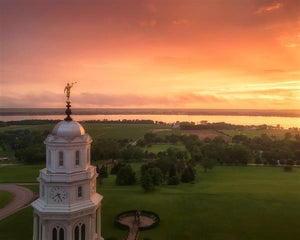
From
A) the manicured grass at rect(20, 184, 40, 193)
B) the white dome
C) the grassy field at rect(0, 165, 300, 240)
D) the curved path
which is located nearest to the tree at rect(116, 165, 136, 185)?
the grassy field at rect(0, 165, 300, 240)

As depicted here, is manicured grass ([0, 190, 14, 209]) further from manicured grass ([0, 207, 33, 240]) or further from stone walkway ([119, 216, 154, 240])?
stone walkway ([119, 216, 154, 240])

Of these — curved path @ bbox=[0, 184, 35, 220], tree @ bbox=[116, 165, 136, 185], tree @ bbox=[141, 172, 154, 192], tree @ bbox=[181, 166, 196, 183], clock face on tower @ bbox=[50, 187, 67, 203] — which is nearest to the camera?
clock face on tower @ bbox=[50, 187, 67, 203]

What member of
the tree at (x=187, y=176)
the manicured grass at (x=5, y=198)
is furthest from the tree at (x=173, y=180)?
the manicured grass at (x=5, y=198)

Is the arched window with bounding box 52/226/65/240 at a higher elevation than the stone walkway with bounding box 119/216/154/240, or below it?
higher

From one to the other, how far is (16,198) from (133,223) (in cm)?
2579

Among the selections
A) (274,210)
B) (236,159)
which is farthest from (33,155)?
(274,210)

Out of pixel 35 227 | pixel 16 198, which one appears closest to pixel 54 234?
pixel 35 227

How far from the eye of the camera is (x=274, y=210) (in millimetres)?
41188

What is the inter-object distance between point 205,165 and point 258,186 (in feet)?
59.1

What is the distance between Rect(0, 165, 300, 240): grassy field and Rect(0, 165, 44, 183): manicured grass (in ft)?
67.5

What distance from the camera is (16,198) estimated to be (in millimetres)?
49031

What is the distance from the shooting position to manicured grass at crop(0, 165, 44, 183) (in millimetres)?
63000

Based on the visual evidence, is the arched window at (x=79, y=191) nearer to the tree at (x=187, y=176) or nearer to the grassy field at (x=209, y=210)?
the grassy field at (x=209, y=210)

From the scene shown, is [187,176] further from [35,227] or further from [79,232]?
[35,227]
